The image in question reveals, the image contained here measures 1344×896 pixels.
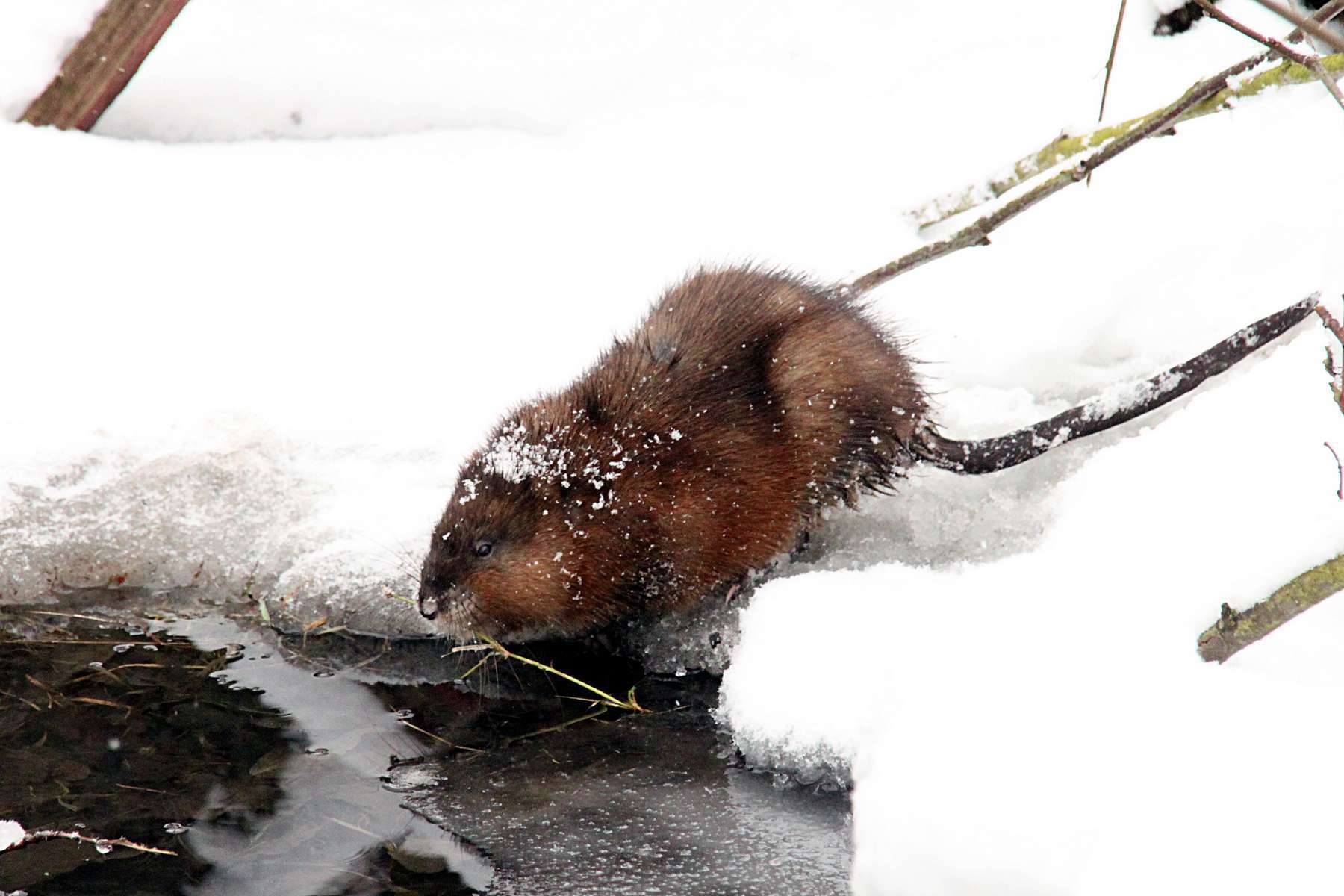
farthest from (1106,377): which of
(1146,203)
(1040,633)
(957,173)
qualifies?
(1040,633)

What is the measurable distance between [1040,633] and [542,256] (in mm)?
3189

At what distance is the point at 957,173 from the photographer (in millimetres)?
5488

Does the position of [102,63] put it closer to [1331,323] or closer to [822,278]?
[822,278]

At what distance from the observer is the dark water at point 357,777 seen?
2568mm

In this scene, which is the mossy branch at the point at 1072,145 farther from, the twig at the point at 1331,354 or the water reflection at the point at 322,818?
the water reflection at the point at 322,818

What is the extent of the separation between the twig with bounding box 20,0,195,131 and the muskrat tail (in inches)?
147

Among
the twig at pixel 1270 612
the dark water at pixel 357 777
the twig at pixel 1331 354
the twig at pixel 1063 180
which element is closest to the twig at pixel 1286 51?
the twig at pixel 1331 354

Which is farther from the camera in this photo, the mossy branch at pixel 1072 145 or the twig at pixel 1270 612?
the mossy branch at pixel 1072 145

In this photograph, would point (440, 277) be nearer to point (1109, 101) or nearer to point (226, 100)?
point (226, 100)

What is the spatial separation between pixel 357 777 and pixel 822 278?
2.76 m

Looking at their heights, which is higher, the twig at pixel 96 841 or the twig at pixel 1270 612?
the twig at pixel 1270 612

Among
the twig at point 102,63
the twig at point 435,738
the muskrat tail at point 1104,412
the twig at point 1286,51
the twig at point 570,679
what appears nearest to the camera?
the twig at point 1286,51

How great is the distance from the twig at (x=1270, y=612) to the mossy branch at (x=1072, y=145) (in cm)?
223

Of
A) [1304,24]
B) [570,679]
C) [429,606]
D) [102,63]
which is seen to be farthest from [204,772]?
[102,63]
